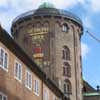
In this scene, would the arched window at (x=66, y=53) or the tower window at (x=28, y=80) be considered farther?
the arched window at (x=66, y=53)

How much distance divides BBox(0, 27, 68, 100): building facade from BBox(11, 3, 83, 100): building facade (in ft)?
104

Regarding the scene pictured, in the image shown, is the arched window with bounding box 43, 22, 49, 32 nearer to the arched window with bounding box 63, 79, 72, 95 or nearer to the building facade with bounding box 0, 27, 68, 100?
the arched window with bounding box 63, 79, 72, 95

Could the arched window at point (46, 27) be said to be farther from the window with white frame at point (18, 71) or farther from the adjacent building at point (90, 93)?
the window with white frame at point (18, 71)

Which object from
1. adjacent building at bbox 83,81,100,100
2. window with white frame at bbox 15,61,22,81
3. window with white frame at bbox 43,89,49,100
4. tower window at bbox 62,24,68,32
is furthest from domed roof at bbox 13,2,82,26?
window with white frame at bbox 15,61,22,81

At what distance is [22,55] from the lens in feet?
142

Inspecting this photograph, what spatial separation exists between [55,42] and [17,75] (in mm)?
42984

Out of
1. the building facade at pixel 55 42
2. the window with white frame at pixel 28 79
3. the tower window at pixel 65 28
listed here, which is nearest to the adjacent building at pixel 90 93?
the building facade at pixel 55 42

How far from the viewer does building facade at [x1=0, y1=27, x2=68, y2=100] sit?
3841cm

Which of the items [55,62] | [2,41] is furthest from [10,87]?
[55,62]

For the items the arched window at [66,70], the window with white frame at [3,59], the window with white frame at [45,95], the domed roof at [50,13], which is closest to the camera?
the window with white frame at [3,59]

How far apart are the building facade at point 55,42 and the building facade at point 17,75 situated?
104 ft

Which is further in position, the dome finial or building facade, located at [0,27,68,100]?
the dome finial

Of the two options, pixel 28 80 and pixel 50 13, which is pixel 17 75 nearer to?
pixel 28 80

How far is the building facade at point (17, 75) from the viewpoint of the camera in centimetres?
3841
